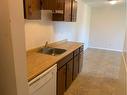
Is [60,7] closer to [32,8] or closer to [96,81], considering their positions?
[32,8]

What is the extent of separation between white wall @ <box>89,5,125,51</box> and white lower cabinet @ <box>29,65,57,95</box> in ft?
17.4

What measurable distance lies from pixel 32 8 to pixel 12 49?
1236 mm

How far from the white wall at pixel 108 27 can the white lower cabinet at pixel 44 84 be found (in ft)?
17.4

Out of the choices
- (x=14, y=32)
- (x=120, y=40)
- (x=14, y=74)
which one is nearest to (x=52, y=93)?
(x=14, y=74)

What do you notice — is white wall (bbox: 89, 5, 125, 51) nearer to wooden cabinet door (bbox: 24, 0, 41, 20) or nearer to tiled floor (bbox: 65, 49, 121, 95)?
tiled floor (bbox: 65, 49, 121, 95)

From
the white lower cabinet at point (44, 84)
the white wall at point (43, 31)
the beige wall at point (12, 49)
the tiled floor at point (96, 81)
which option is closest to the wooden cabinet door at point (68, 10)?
the white wall at point (43, 31)

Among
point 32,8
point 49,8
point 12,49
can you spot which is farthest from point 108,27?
point 12,49

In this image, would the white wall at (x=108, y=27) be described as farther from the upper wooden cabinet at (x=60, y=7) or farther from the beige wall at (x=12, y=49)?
the beige wall at (x=12, y=49)

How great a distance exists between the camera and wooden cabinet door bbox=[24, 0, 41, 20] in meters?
1.82

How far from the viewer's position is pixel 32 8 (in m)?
2.00

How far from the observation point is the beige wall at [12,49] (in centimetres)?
90

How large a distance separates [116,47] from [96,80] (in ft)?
12.6

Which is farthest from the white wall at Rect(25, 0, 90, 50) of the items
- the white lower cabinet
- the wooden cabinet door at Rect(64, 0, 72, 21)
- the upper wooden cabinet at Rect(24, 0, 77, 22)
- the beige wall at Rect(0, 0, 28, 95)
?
the beige wall at Rect(0, 0, 28, 95)

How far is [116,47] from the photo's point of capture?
21.4 feet
